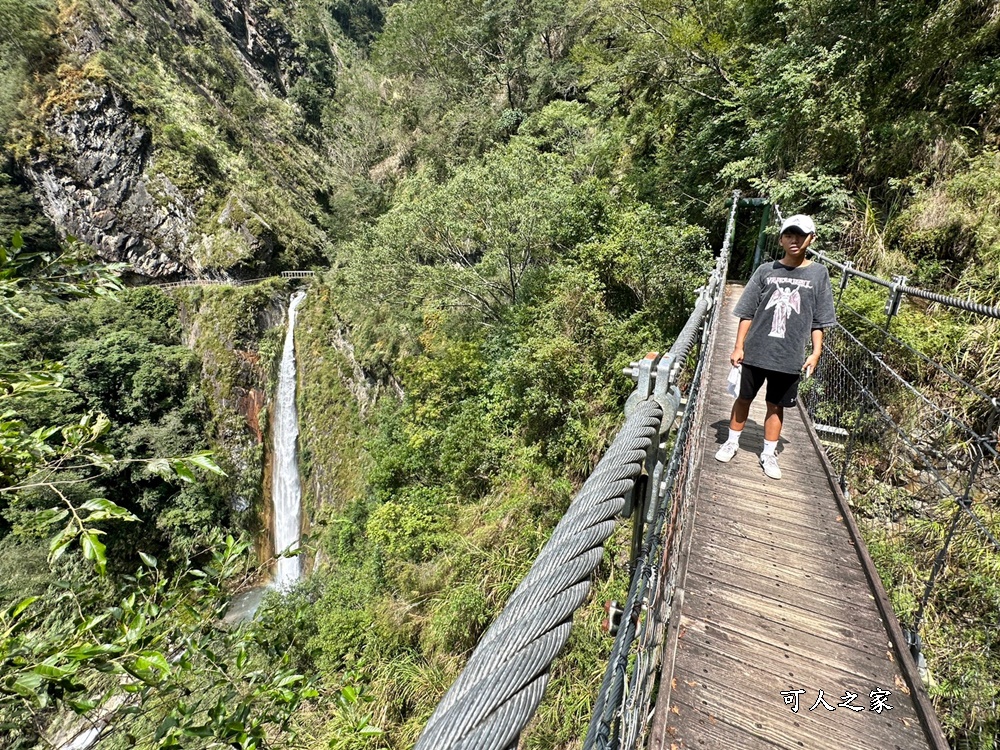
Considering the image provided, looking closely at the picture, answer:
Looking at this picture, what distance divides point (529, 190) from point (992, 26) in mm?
6891

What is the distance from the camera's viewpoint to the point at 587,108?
14.1 m

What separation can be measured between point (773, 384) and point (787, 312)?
53 centimetres

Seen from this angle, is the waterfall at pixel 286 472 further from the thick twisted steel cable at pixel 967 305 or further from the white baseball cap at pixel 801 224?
the thick twisted steel cable at pixel 967 305

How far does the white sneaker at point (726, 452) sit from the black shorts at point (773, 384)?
45 centimetres

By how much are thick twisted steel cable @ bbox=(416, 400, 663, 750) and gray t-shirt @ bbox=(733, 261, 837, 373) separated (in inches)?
100

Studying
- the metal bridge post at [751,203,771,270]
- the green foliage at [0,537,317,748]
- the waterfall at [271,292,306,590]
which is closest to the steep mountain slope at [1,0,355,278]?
the waterfall at [271,292,306,590]

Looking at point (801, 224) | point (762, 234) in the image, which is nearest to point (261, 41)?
point (762, 234)

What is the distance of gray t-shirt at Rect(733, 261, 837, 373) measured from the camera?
2.80 metres

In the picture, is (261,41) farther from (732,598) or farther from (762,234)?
(732,598)

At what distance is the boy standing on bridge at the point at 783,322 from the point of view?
2.80 metres

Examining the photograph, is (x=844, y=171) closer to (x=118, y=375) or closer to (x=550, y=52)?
(x=550, y=52)

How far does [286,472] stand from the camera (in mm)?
18641

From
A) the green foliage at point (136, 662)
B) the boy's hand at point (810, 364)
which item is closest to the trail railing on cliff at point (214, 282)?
the green foliage at point (136, 662)

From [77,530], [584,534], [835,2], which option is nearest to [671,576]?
[584,534]
